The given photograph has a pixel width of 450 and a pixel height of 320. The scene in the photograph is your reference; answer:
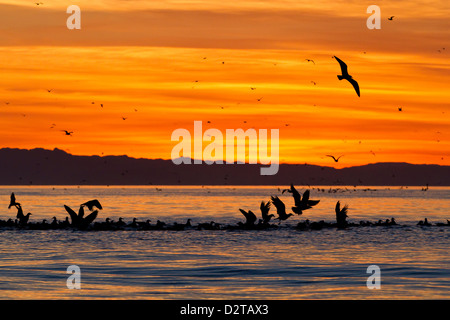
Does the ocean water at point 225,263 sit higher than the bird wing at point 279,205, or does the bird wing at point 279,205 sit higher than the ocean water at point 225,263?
the bird wing at point 279,205

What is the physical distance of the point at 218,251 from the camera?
172 feet

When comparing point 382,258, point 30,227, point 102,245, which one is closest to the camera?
point 382,258

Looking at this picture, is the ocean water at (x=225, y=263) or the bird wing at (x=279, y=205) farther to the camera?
the bird wing at (x=279, y=205)

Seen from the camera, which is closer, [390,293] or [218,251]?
[390,293]

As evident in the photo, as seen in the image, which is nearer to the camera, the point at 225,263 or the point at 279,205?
the point at 225,263

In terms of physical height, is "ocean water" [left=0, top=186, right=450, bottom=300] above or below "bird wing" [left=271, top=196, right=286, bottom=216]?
below

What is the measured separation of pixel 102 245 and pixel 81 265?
13.4 metres

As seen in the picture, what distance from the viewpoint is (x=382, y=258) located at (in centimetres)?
4841

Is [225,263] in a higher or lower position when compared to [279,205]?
lower

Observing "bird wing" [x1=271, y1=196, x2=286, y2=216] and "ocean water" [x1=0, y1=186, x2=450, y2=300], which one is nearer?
"ocean water" [x1=0, y1=186, x2=450, y2=300]
